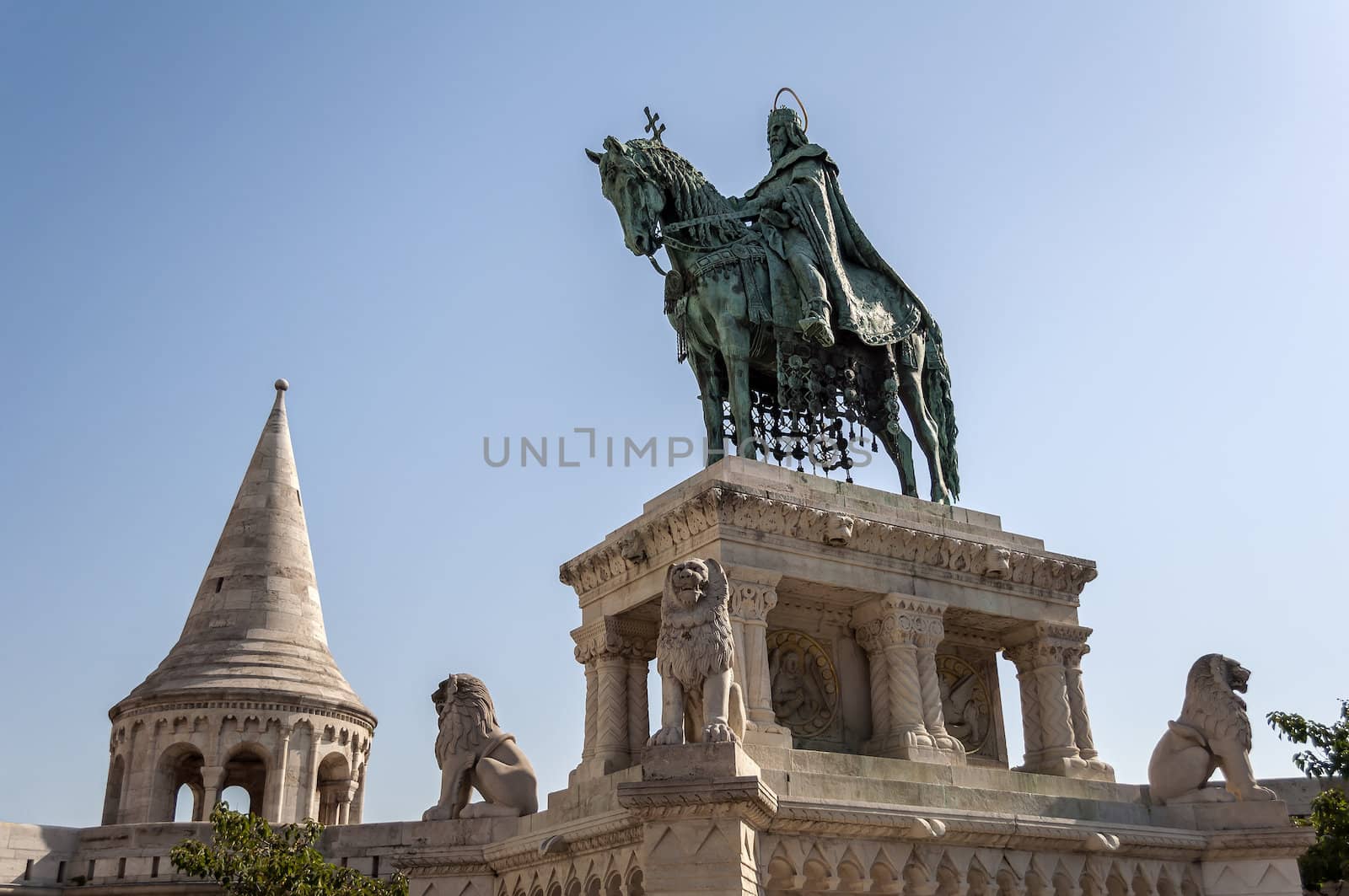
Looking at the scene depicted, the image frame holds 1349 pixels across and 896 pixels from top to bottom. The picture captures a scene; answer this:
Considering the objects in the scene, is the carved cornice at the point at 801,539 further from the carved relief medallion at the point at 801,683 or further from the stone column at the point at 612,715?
the carved relief medallion at the point at 801,683

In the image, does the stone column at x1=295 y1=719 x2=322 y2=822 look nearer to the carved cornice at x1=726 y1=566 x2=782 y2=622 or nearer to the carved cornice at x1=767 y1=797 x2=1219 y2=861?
the carved cornice at x1=726 y1=566 x2=782 y2=622

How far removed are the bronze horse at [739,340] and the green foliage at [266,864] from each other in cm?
646

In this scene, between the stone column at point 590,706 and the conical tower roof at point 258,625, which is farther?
the conical tower roof at point 258,625

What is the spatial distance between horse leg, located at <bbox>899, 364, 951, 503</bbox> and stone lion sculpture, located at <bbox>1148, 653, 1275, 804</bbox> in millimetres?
3792

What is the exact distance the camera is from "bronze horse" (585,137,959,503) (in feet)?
53.4

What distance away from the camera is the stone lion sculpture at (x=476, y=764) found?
46.8ft

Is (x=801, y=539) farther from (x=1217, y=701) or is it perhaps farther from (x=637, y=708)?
(x=1217, y=701)

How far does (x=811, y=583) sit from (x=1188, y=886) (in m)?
5.05

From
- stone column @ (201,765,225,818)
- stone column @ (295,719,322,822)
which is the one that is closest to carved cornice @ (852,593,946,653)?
stone column @ (295,719,322,822)

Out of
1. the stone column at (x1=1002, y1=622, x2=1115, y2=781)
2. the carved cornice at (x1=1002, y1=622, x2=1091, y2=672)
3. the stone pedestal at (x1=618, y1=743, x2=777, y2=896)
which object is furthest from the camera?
the carved cornice at (x1=1002, y1=622, x2=1091, y2=672)

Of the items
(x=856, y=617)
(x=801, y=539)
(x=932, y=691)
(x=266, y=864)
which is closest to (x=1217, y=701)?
(x=932, y=691)

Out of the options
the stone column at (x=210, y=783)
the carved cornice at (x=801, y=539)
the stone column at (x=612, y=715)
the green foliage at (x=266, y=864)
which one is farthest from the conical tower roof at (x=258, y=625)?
the stone column at (x=612, y=715)

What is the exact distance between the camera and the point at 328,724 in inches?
1277

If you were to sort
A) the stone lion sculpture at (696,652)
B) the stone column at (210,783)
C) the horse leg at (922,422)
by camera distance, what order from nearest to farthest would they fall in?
1. the stone lion sculpture at (696,652)
2. the horse leg at (922,422)
3. the stone column at (210,783)
